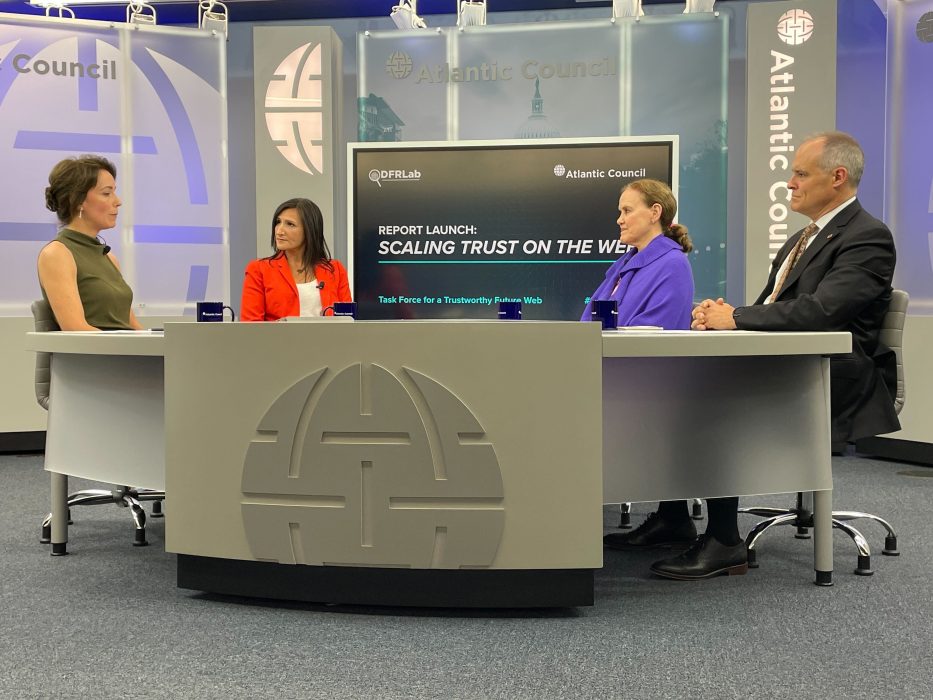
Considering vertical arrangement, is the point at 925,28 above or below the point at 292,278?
above

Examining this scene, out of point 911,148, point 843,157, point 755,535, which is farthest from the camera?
point 911,148

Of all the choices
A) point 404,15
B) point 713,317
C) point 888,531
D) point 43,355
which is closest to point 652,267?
point 713,317

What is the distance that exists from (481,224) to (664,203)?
5.83 ft

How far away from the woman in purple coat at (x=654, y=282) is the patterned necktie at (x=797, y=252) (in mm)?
317

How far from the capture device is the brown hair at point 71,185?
3445mm

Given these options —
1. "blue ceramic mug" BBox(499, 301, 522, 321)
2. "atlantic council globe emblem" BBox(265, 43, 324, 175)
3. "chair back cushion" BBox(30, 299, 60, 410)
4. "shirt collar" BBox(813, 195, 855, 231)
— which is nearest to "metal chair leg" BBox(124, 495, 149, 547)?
"chair back cushion" BBox(30, 299, 60, 410)

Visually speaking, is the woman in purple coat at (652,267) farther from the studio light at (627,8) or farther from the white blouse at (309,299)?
the studio light at (627,8)

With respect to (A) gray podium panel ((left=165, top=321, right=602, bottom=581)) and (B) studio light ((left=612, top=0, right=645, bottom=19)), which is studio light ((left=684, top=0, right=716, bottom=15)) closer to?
(B) studio light ((left=612, top=0, right=645, bottom=19))

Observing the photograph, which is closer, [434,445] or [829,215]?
[434,445]

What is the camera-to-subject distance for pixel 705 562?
2.83 meters

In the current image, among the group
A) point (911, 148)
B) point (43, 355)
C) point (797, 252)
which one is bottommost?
point (43, 355)

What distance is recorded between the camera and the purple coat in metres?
3.37

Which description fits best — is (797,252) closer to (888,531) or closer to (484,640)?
(888,531)

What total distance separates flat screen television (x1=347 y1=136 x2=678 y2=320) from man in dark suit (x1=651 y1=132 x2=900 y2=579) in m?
1.83
